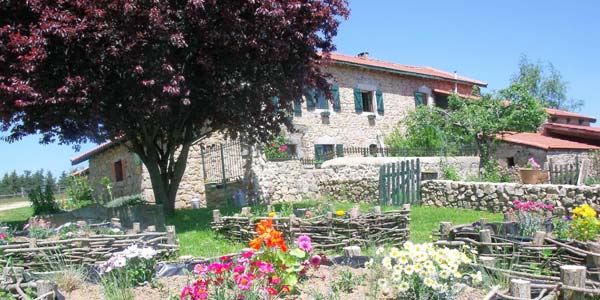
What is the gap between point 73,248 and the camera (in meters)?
5.86

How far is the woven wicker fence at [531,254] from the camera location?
4.07 metres

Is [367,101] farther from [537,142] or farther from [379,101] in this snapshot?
[537,142]

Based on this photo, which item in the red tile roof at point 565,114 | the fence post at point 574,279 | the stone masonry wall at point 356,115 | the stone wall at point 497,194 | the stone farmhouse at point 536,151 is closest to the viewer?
the fence post at point 574,279

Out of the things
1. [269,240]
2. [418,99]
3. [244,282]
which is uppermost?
[418,99]

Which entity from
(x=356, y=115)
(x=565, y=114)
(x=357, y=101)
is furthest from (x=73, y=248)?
(x=565, y=114)

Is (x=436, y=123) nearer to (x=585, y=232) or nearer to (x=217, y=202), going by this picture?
(x=217, y=202)

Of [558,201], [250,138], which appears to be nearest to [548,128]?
[558,201]

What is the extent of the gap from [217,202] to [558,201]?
9.31 m

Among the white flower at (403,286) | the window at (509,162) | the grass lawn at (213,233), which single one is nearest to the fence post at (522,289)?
the white flower at (403,286)

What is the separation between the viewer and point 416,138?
20.8m

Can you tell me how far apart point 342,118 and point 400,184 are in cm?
834

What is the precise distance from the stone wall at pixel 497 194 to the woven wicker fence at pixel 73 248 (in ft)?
25.6

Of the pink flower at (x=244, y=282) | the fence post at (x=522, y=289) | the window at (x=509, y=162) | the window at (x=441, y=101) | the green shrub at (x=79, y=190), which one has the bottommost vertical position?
the fence post at (x=522, y=289)

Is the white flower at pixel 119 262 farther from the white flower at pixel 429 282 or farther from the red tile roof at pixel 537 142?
the red tile roof at pixel 537 142
